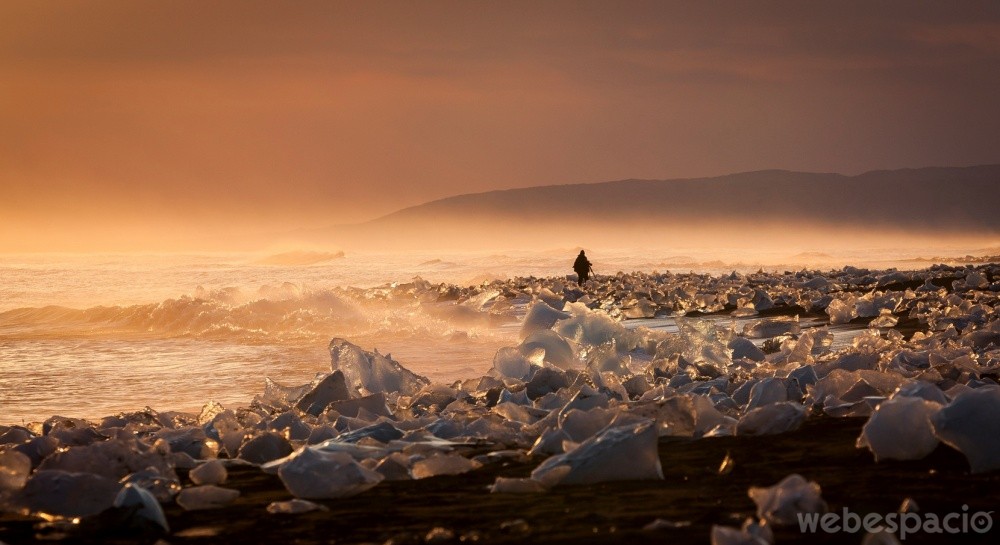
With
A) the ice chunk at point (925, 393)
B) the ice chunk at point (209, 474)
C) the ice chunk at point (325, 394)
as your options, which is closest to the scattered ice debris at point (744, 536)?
the ice chunk at point (925, 393)

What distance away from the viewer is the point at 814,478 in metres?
2.72

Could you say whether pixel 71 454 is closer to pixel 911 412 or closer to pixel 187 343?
pixel 911 412

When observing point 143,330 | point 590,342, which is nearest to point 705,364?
point 590,342

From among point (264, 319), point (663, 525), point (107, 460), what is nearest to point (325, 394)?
point (107, 460)

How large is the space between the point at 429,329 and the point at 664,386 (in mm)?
7512

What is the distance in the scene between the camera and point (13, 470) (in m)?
3.07

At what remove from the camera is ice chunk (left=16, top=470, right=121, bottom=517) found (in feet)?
8.94

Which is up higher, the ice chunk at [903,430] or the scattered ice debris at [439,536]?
the ice chunk at [903,430]

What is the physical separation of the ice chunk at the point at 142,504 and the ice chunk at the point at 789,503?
57.5 inches

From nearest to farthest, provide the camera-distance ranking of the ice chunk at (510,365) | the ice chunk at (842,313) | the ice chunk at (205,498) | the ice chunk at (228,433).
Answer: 1. the ice chunk at (205,498)
2. the ice chunk at (228,433)
3. the ice chunk at (510,365)
4. the ice chunk at (842,313)

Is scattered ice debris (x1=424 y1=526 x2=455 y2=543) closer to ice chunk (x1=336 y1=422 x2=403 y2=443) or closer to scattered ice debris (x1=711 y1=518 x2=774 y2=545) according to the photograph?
scattered ice debris (x1=711 y1=518 x2=774 y2=545)

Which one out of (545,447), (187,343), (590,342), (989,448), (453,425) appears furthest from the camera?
(187,343)

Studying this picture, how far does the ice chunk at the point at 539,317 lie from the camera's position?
9.03 m

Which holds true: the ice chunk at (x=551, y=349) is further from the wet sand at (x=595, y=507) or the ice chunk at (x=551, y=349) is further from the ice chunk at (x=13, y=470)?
the ice chunk at (x=13, y=470)
